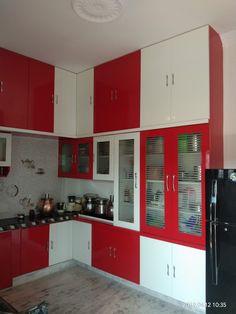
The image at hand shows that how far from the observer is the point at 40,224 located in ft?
9.83

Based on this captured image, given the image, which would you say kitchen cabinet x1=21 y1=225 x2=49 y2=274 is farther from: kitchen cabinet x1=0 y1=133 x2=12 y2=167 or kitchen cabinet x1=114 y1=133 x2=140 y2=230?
kitchen cabinet x1=114 y1=133 x2=140 y2=230

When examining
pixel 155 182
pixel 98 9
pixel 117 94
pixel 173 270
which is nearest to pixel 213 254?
pixel 173 270

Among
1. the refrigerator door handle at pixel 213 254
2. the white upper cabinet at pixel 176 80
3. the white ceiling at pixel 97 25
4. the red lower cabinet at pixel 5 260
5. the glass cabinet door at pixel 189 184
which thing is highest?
the white ceiling at pixel 97 25

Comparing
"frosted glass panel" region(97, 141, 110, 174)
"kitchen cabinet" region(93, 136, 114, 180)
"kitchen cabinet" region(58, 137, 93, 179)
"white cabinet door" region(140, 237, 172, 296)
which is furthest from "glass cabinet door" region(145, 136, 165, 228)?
"kitchen cabinet" region(58, 137, 93, 179)

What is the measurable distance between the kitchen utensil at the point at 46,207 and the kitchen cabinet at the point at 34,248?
25cm

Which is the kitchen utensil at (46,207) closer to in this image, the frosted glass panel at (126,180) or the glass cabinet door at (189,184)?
the frosted glass panel at (126,180)

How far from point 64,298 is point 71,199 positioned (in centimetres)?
141

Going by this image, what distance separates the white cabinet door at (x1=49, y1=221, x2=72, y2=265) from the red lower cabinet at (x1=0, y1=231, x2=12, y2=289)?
1.76 feet

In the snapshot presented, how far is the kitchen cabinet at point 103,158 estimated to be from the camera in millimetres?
2998

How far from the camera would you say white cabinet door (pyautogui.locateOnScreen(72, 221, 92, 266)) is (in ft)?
10.5

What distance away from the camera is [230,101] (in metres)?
2.42

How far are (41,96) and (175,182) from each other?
6.30 ft

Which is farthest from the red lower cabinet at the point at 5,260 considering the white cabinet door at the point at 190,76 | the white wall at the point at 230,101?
the white wall at the point at 230,101

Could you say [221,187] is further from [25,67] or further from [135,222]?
[25,67]
